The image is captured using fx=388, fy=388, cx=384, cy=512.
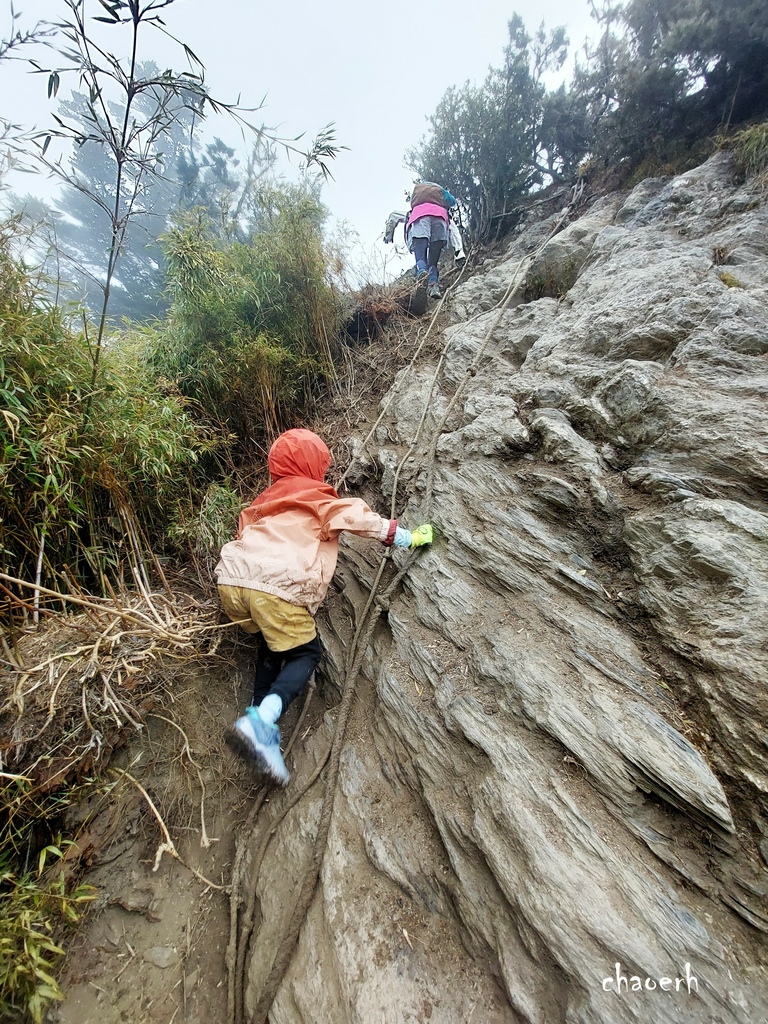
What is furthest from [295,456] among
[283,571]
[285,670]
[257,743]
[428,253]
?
[428,253]

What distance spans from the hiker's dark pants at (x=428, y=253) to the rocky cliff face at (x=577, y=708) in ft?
12.7

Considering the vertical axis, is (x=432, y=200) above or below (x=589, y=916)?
above

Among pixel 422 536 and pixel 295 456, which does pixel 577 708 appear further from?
pixel 295 456

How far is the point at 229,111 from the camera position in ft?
6.95

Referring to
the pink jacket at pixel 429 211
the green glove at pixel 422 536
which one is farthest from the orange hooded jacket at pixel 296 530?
the pink jacket at pixel 429 211

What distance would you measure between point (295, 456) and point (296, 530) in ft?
1.93

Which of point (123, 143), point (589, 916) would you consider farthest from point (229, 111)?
point (589, 916)

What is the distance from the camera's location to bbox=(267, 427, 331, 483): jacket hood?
2926mm

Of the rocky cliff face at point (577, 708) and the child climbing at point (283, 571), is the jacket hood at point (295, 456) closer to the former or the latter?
the child climbing at point (283, 571)

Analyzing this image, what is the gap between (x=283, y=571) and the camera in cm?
254

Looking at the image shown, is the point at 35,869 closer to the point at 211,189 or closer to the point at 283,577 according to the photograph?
the point at 283,577

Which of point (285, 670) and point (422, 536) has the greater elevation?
point (422, 536)

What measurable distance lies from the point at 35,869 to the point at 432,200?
29.4 feet

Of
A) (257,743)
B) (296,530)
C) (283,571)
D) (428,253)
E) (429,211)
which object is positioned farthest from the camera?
(428,253)
